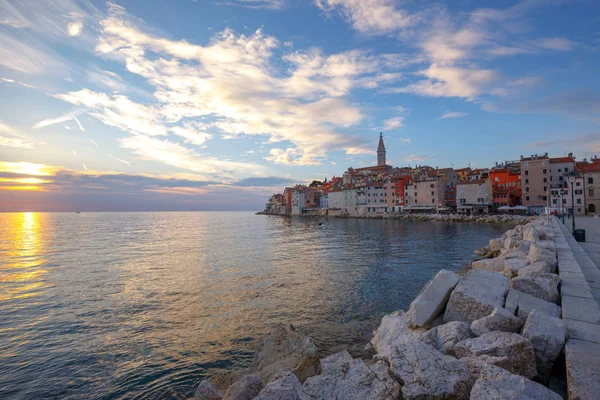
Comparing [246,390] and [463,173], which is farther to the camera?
[463,173]

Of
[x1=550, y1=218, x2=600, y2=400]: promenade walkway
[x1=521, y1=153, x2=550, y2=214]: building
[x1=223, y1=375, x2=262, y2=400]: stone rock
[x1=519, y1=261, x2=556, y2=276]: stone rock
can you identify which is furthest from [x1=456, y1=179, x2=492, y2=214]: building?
[x1=223, y1=375, x2=262, y2=400]: stone rock

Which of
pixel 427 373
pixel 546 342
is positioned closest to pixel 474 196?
pixel 546 342

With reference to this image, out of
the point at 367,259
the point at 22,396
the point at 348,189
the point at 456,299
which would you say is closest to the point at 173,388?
the point at 22,396

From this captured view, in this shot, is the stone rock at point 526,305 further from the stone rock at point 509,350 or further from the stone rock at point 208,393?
the stone rock at point 208,393

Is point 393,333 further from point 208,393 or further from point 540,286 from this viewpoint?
point 208,393

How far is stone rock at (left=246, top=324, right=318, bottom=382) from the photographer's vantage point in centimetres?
498

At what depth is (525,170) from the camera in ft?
201

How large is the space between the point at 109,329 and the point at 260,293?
17.2 ft

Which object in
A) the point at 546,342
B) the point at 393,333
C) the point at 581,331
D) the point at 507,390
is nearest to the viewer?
the point at 507,390

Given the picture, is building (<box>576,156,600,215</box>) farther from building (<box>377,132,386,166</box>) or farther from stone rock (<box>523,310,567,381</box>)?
building (<box>377,132,386,166</box>)

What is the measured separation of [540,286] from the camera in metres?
6.48

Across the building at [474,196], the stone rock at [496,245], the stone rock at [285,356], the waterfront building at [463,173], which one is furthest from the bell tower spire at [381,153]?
the stone rock at [285,356]

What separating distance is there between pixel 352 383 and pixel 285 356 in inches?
82.5

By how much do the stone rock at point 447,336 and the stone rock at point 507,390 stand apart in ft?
4.99
